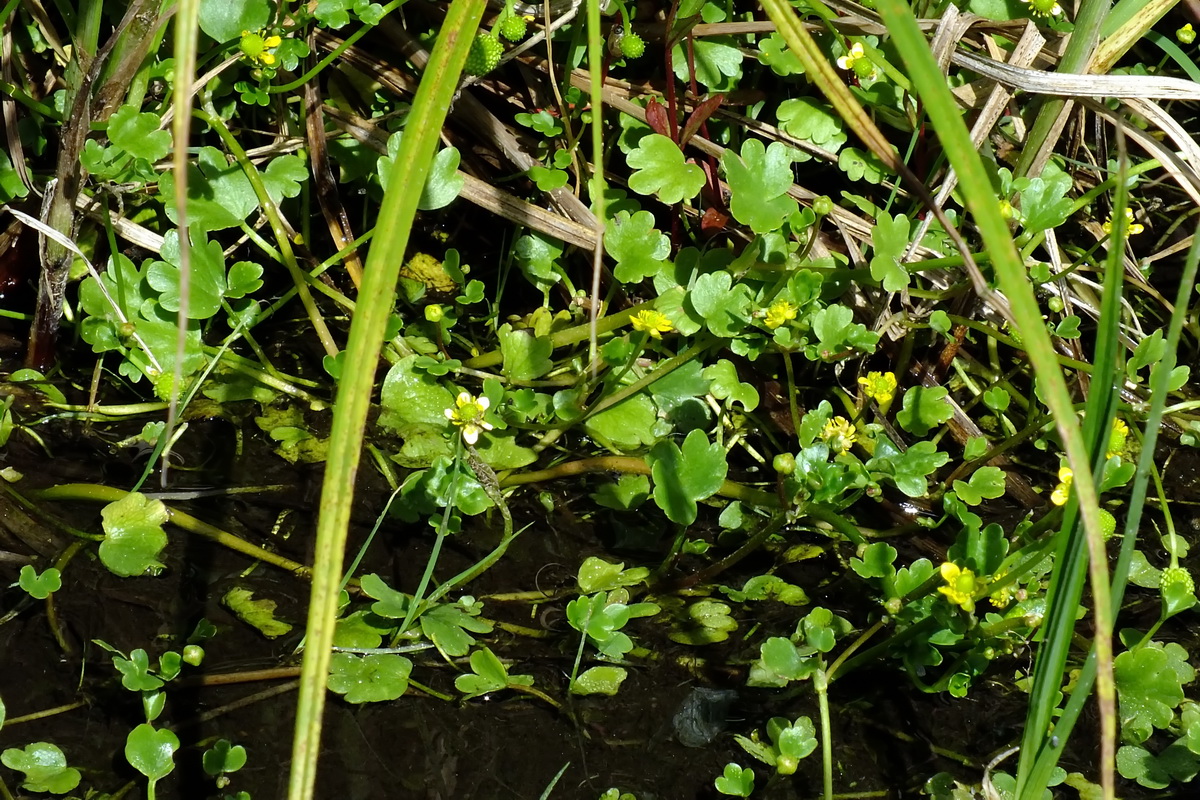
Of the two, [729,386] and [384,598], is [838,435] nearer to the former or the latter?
[729,386]

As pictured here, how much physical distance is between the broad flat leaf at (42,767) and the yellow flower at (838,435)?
97 cm

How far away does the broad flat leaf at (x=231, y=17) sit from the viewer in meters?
1.55

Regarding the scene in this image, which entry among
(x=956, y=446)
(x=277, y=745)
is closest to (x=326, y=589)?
(x=277, y=745)

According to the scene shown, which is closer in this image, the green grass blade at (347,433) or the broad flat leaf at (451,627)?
the green grass blade at (347,433)

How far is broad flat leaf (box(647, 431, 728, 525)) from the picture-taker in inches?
54.2

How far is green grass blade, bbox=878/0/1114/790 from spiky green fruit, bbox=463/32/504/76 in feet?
2.81

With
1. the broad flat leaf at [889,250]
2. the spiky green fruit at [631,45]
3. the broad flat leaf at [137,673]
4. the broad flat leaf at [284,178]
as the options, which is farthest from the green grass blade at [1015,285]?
the broad flat leaf at [284,178]

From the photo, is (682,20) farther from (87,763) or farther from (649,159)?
(87,763)

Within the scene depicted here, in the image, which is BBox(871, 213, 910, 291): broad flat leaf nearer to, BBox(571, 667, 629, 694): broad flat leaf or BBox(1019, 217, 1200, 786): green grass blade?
BBox(1019, 217, 1200, 786): green grass blade

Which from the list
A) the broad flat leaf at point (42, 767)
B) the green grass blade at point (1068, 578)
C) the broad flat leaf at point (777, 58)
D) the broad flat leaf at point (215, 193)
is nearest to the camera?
the green grass blade at point (1068, 578)

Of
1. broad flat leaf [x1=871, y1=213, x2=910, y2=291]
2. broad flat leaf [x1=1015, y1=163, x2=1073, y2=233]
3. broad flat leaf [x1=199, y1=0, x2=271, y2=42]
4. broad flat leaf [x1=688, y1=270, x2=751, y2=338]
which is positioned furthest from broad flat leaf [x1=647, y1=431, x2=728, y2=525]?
broad flat leaf [x1=199, y1=0, x2=271, y2=42]

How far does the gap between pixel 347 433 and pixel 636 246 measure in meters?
0.92

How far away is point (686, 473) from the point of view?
1399mm

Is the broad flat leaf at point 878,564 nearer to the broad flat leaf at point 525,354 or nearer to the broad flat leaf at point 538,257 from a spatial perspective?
the broad flat leaf at point 525,354
